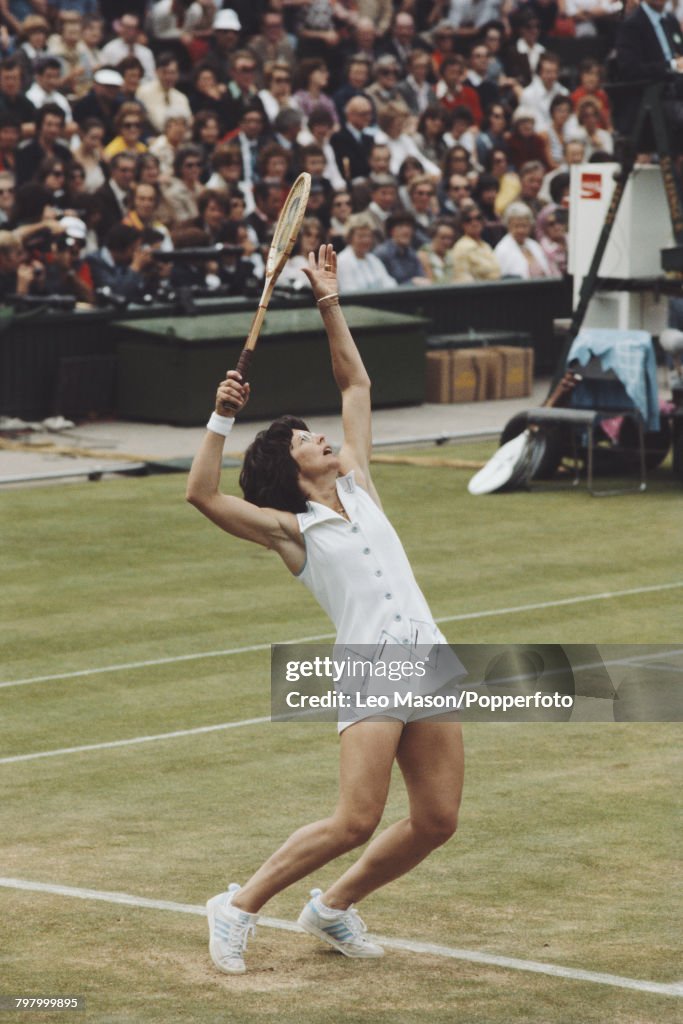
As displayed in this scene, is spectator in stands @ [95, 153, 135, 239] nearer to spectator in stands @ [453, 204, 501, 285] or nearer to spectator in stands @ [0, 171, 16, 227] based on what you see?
spectator in stands @ [0, 171, 16, 227]

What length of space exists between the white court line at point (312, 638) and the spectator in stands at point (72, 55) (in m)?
12.6

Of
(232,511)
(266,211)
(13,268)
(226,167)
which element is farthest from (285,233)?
(226,167)

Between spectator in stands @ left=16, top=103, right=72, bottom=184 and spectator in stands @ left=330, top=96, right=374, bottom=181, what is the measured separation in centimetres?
446

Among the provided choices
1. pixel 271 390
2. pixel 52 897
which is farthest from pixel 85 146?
pixel 52 897

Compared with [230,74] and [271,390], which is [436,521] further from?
[230,74]

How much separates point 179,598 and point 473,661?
2.64 meters

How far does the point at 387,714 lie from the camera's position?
6516 millimetres

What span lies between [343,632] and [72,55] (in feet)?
61.9

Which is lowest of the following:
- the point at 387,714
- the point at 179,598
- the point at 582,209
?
the point at 179,598

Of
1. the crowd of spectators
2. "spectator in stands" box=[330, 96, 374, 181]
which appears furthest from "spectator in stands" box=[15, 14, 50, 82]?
"spectator in stands" box=[330, 96, 374, 181]

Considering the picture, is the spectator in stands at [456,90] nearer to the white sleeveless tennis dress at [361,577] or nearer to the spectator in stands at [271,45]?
the spectator in stands at [271,45]

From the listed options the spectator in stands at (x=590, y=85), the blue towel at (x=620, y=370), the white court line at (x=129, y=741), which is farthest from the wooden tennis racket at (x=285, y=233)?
the spectator in stands at (x=590, y=85)

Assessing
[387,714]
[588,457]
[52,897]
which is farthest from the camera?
[588,457]

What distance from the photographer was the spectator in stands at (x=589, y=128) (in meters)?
28.0
